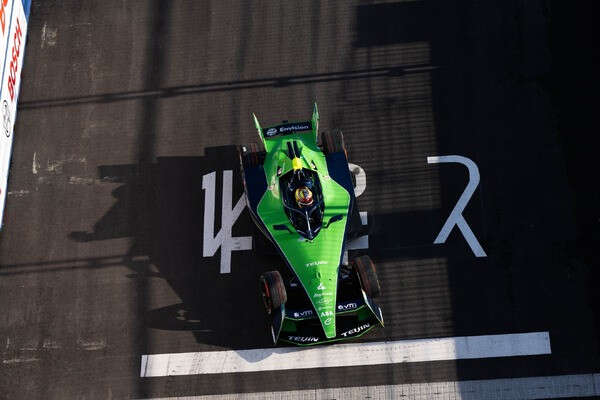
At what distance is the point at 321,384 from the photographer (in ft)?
42.8

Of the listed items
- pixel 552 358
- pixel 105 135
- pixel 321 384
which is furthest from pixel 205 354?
pixel 552 358

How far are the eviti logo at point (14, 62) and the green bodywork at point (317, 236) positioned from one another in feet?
21.1

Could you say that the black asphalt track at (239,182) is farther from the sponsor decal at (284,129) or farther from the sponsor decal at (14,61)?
the sponsor decal at (284,129)

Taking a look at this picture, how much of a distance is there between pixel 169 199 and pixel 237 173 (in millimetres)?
1652

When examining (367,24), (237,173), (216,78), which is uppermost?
(367,24)

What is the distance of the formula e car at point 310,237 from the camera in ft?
40.8

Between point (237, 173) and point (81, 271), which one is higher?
point (237, 173)

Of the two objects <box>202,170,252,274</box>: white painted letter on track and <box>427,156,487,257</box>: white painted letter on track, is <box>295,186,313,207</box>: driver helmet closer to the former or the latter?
<box>202,170,252,274</box>: white painted letter on track

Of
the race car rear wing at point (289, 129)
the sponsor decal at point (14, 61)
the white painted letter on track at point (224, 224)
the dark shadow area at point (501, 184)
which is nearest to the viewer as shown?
the dark shadow area at point (501, 184)

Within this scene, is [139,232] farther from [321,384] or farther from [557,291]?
[557,291]

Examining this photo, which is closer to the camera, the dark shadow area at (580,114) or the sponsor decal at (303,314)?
the sponsor decal at (303,314)

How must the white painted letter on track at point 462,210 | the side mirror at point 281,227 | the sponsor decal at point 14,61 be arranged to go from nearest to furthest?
the side mirror at point 281,227 → the white painted letter on track at point 462,210 → the sponsor decal at point 14,61

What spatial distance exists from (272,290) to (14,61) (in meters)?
8.64

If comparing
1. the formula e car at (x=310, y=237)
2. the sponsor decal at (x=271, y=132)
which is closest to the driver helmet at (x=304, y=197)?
the formula e car at (x=310, y=237)
